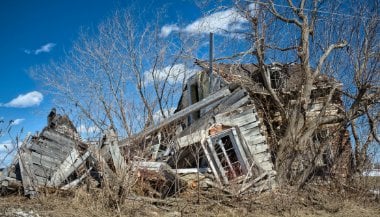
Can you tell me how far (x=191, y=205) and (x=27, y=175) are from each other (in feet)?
11.6

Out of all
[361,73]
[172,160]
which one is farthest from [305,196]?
[361,73]

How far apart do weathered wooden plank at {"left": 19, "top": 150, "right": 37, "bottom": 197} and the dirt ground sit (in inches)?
7.3

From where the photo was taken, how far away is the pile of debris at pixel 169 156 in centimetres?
749

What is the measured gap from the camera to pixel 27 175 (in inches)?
299

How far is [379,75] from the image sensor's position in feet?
33.3

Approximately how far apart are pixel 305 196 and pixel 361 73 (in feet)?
13.2

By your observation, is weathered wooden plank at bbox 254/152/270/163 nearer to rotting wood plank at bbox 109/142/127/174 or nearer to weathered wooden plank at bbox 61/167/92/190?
rotting wood plank at bbox 109/142/127/174

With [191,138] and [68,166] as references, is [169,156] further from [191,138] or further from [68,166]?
[68,166]

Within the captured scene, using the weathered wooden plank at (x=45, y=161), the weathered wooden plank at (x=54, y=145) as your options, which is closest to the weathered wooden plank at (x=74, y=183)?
the weathered wooden plank at (x=45, y=161)

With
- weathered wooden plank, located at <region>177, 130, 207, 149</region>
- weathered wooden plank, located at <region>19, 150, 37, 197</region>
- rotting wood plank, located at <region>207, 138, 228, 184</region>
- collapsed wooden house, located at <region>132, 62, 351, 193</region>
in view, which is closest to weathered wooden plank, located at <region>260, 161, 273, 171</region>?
collapsed wooden house, located at <region>132, 62, 351, 193</region>

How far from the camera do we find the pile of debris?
7.49 metres

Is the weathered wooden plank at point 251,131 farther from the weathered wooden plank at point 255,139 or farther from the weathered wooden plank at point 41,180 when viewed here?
the weathered wooden plank at point 41,180

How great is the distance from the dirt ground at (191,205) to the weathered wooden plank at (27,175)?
185 millimetres

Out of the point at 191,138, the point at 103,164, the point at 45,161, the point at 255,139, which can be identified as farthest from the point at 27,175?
the point at 255,139
